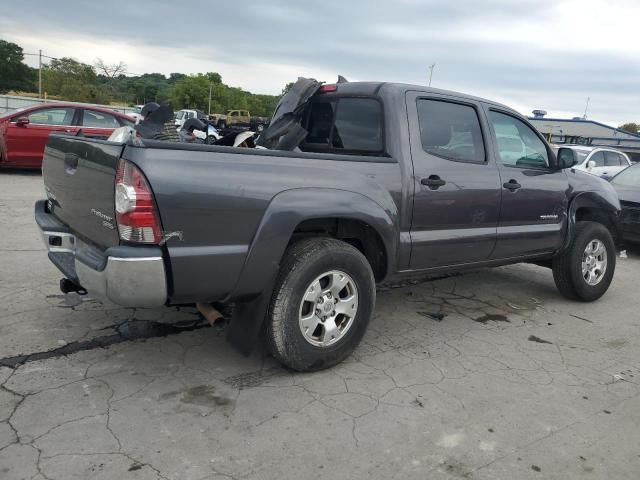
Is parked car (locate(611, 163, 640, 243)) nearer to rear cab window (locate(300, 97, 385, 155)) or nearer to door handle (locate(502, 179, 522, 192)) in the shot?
door handle (locate(502, 179, 522, 192))

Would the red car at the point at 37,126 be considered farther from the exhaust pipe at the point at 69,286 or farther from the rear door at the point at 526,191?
the rear door at the point at 526,191

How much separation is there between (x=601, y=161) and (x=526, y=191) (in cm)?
1133

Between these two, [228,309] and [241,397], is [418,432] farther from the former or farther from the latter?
[228,309]

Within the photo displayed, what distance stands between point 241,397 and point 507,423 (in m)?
1.53

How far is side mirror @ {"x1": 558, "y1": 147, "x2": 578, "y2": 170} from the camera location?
195 inches

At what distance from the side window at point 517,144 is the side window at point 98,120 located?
29.9ft

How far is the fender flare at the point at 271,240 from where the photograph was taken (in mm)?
2977

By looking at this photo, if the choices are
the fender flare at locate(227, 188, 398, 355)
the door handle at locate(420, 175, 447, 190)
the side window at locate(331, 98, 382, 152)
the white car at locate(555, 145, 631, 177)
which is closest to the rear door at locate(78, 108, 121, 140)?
the side window at locate(331, 98, 382, 152)

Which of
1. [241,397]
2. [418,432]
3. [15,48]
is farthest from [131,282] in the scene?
[15,48]

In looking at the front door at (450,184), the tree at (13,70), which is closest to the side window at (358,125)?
the front door at (450,184)

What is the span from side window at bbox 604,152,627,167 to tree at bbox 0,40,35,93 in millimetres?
74842

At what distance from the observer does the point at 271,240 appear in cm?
301

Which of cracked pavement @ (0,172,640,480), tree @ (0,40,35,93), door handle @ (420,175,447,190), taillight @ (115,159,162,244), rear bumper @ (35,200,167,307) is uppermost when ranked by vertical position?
tree @ (0,40,35,93)

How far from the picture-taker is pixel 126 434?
2.64m
